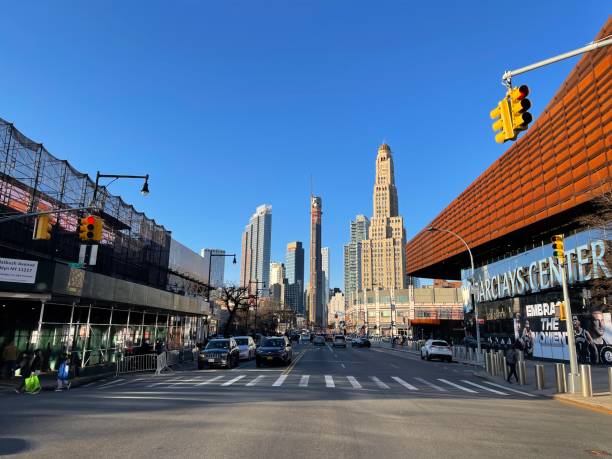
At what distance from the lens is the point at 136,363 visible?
25000 millimetres

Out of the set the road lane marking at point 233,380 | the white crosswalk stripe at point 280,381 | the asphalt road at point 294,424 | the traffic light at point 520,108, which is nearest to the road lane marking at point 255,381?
the road lane marking at point 233,380

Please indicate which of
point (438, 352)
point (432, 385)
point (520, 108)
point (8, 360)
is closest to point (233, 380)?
point (432, 385)

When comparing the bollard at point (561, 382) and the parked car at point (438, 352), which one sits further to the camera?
the parked car at point (438, 352)

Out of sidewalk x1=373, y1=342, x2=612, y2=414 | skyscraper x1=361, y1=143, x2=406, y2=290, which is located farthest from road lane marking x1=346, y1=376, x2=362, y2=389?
skyscraper x1=361, y1=143, x2=406, y2=290

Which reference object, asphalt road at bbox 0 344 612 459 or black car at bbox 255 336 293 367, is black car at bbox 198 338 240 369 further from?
asphalt road at bbox 0 344 612 459

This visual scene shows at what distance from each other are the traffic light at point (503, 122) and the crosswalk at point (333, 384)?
385 inches

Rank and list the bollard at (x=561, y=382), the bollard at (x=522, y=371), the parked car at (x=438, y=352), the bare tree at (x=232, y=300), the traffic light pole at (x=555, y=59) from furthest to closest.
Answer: the bare tree at (x=232, y=300), the parked car at (x=438, y=352), the bollard at (x=522, y=371), the bollard at (x=561, y=382), the traffic light pole at (x=555, y=59)

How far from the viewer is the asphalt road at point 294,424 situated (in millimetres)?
7355

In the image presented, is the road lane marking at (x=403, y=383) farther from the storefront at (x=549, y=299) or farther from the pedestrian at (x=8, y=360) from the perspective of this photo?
the pedestrian at (x=8, y=360)

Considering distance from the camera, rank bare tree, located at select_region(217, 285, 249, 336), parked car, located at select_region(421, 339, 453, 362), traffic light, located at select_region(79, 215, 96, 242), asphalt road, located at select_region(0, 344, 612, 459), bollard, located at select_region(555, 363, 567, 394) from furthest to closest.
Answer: bare tree, located at select_region(217, 285, 249, 336) < parked car, located at select_region(421, 339, 453, 362) < traffic light, located at select_region(79, 215, 96, 242) < bollard, located at select_region(555, 363, 567, 394) < asphalt road, located at select_region(0, 344, 612, 459)

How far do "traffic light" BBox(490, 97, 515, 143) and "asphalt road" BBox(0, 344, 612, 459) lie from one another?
19.0ft

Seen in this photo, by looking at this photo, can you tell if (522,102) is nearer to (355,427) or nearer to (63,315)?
(355,427)

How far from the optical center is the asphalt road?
7.36 m

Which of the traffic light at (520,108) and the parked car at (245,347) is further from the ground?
the traffic light at (520,108)
